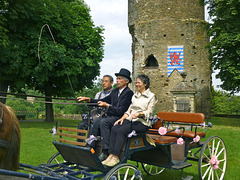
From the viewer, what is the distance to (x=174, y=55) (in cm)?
2444

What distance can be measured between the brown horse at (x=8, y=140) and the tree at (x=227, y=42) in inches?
574

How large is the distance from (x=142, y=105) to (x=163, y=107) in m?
20.2

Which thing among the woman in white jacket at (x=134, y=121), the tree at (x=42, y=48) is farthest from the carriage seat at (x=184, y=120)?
the tree at (x=42, y=48)

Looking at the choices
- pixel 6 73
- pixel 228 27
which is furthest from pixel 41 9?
pixel 228 27

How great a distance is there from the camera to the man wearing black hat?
163 inches

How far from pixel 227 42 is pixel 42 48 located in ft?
36.1

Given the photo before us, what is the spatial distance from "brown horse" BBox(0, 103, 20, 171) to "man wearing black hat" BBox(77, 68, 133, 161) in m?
1.09

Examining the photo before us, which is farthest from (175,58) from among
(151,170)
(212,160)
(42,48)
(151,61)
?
(212,160)

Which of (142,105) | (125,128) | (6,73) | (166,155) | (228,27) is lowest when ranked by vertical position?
(166,155)

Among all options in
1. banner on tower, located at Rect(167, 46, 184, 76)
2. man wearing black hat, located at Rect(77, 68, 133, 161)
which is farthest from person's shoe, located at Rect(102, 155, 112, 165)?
banner on tower, located at Rect(167, 46, 184, 76)

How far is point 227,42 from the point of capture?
15.7 meters

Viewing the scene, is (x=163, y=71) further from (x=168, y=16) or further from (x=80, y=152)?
(x=80, y=152)

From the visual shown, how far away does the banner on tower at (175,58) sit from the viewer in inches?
954

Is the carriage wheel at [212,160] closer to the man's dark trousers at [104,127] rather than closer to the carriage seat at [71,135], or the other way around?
the man's dark trousers at [104,127]
